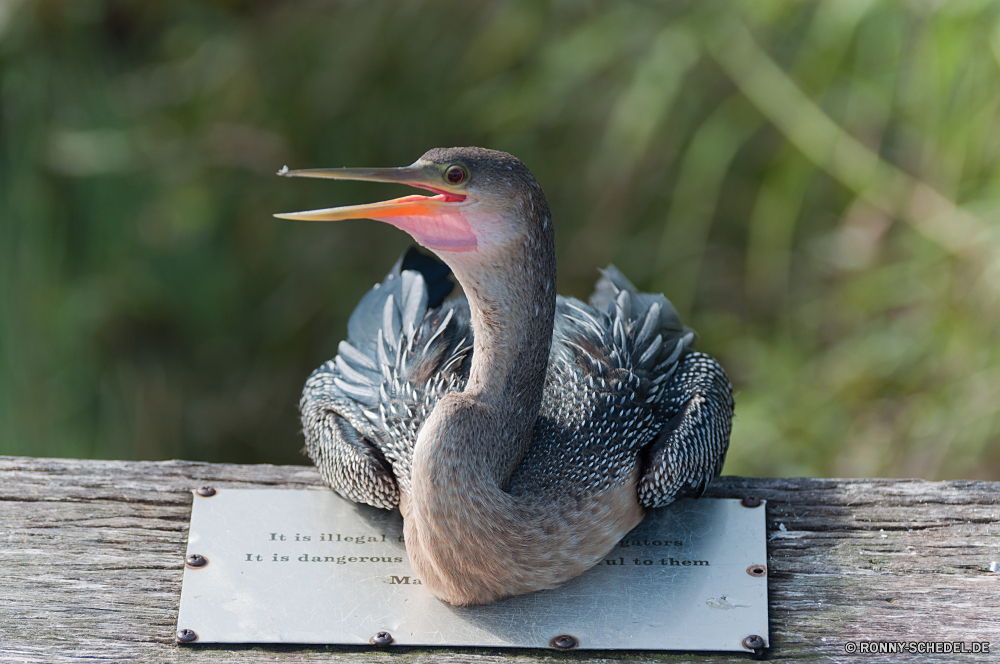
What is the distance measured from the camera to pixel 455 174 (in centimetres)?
188

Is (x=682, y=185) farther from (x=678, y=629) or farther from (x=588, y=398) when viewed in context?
(x=678, y=629)

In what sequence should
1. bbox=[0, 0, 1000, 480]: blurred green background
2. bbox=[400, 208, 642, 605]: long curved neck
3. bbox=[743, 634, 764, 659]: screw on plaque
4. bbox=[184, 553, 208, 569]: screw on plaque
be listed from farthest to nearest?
bbox=[0, 0, 1000, 480]: blurred green background, bbox=[184, 553, 208, 569]: screw on plaque, bbox=[743, 634, 764, 659]: screw on plaque, bbox=[400, 208, 642, 605]: long curved neck

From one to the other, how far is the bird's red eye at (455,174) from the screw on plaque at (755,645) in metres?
1.11

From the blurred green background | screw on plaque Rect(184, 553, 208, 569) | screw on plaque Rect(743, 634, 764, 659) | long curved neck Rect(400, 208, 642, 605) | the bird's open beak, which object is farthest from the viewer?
the blurred green background

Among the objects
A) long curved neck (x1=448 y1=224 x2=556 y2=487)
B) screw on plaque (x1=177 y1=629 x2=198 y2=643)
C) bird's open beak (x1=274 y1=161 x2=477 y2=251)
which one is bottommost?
screw on plaque (x1=177 y1=629 x2=198 y2=643)

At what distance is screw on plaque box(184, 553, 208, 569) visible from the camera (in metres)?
2.28

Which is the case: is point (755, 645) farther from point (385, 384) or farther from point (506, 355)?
point (385, 384)

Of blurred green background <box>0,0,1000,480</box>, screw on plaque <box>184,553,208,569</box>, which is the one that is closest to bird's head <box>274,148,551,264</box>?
screw on plaque <box>184,553,208,569</box>

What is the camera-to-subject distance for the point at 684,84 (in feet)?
14.7

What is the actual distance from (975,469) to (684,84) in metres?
1.98

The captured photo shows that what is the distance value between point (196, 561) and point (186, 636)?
8.0 inches

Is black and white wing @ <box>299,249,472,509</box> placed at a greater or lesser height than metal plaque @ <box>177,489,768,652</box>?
greater

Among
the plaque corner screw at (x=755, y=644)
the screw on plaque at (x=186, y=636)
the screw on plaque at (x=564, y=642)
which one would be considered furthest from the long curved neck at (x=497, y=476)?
the screw on plaque at (x=186, y=636)

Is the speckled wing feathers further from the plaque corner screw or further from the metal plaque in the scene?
the plaque corner screw
